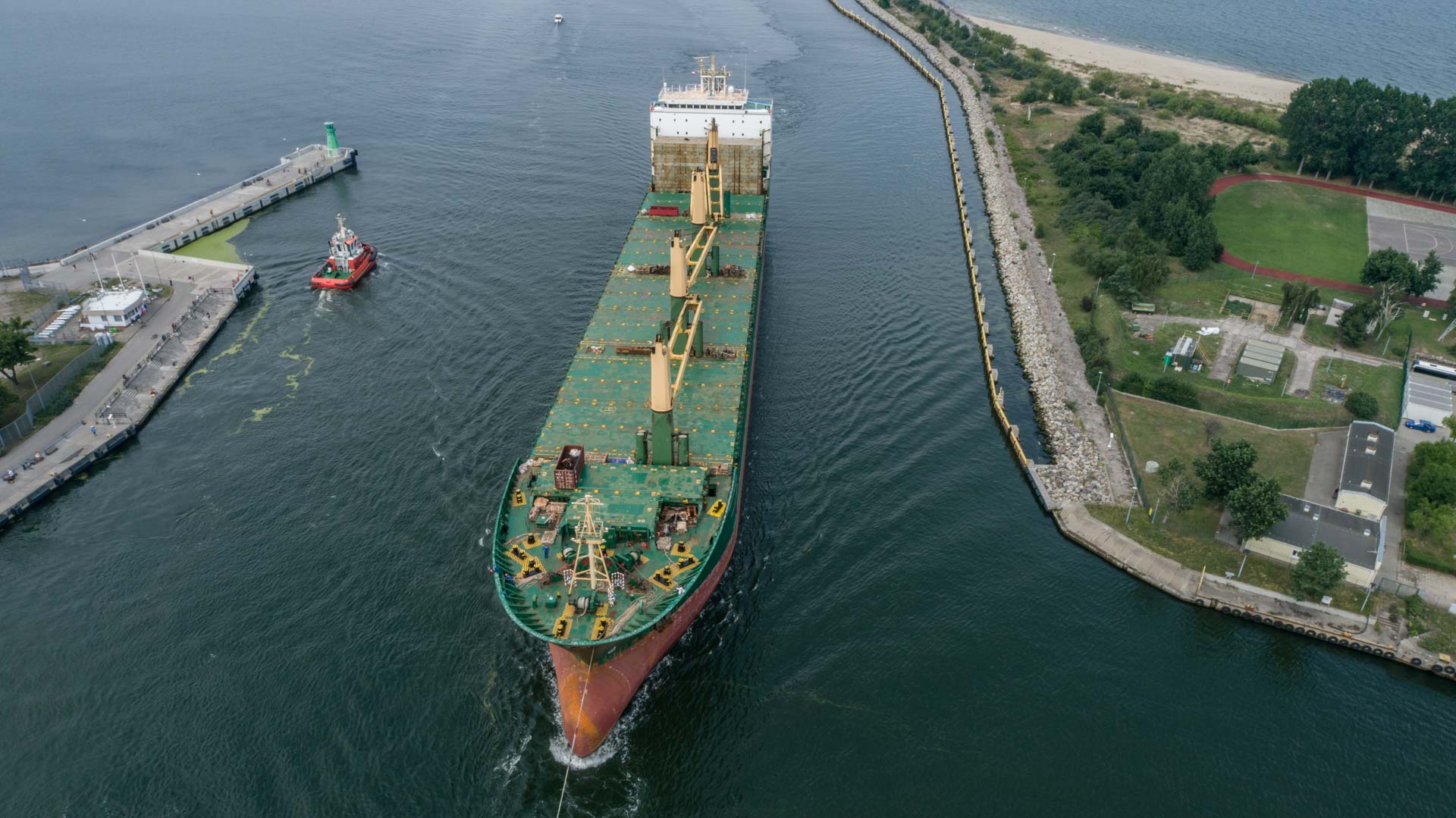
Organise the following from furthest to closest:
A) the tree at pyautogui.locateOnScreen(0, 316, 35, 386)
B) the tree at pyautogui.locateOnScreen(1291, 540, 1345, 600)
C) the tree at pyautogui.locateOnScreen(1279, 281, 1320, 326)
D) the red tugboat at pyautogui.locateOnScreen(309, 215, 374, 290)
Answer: the red tugboat at pyautogui.locateOnScreen(309, 215, 374, 290), the tree at pyautogui.locateOnScreen(1279, 281, 1320, 326), the tree at pyautogui.locateOnScreen(0, 316, 35, 386), the tree at pyautogui.locateOnScreen(1291, 540, 1345, 600)

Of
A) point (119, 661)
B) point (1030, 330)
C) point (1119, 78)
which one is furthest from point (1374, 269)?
point (119, 661)

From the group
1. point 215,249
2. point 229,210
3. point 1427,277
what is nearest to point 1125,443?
point 1427,277

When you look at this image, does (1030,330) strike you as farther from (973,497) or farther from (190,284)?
(190,284)

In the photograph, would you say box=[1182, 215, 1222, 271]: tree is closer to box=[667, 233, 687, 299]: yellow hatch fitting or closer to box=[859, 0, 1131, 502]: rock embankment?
box=[859, 0, 1131, 502]: rock embankment

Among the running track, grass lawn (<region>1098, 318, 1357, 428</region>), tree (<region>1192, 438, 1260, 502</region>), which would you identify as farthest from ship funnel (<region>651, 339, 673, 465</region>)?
the running track

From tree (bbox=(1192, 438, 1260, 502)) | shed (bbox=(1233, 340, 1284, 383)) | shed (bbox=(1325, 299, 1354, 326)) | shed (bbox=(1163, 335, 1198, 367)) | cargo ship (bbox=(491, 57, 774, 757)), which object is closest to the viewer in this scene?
cargo ship (bbox=(491, 57, 774, 757))

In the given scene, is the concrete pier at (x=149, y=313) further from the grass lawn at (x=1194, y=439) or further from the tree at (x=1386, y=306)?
the tree at (x=1386, y=306)

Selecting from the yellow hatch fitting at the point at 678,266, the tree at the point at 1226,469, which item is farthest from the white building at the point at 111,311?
the tree at the point at 1226,469
